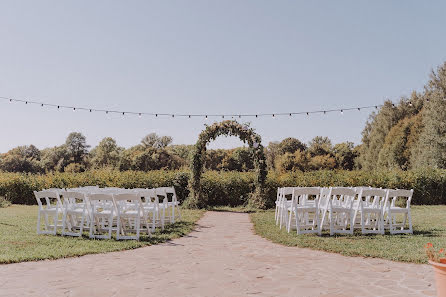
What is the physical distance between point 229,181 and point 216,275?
11.9 m

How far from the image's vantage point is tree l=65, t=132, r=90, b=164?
210ft

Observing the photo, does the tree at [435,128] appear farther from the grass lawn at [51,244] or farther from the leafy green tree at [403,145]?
the grass lawn at [51,244]

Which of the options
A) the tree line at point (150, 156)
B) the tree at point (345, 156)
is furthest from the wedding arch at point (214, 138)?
the tree at point (345, 156)

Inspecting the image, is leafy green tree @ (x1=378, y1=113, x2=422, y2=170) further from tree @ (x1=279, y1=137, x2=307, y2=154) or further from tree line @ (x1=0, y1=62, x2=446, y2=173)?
tree @ (x1=279, y1=137, x2=307, y2=154)

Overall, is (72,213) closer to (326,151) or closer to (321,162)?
(321,162)

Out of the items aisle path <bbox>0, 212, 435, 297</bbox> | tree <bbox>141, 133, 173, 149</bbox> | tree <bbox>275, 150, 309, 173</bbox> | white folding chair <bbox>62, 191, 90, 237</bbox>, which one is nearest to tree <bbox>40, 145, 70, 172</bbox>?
tree <bbox>141, 133, 173, 149</bbox>

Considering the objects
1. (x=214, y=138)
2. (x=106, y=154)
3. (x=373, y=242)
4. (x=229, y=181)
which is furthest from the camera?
(x=106, y=154)

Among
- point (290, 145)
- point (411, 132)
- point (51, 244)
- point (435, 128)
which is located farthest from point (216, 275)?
point (290, 145)

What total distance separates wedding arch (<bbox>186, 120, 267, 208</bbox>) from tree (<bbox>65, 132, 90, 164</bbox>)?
53123mm

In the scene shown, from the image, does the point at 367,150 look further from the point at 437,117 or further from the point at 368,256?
the point at 368,256

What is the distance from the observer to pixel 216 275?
4938mm

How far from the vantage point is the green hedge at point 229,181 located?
16812mm

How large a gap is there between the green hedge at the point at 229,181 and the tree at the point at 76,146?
4750cm

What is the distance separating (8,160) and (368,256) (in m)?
67.4
